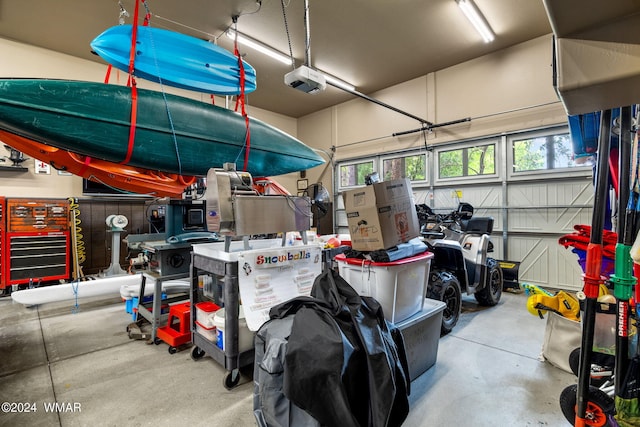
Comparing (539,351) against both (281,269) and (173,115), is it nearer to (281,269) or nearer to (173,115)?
(281,269)

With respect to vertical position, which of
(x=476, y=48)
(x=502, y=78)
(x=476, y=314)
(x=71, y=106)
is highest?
(x=476, y=48)

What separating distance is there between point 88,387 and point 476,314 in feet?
11.7

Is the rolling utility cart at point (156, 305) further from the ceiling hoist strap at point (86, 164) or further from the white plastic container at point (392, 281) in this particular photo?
the white plastic container at point (392, 281)

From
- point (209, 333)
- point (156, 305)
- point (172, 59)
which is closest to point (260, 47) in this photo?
point (172, 59)

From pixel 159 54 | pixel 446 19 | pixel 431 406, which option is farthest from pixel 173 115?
pixel 446 19

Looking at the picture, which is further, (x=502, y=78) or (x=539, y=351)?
(x=502, y=78)

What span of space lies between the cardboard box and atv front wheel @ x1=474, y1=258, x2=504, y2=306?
76.4 inches

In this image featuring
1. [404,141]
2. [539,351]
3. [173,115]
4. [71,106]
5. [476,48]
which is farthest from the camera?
[404,141]

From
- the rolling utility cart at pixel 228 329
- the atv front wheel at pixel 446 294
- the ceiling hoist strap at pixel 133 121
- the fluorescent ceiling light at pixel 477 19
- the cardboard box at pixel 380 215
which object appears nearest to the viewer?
the rolling utility cart at pixel 228 329

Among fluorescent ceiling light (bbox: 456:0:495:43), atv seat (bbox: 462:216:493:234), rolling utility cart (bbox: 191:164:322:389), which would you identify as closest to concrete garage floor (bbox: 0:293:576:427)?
rolling utility cart (bbox: 191:164:322:389)

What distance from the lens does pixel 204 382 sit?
2.02 metres

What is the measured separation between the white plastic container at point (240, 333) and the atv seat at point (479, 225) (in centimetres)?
314

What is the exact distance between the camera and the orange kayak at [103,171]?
2646 millimetres

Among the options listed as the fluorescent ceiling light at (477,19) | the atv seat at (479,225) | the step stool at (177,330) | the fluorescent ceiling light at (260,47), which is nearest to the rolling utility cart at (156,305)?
the step stool at (177,330)
